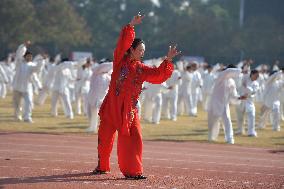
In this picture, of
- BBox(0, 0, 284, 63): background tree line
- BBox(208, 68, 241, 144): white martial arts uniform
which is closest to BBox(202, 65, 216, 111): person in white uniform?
BBox(208, 68, 241, 144): white martial arts uniform

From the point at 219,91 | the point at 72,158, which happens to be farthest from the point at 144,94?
the point at 72,158

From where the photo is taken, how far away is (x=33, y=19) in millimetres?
58312

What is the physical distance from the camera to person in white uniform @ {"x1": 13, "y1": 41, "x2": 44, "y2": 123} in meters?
20.9

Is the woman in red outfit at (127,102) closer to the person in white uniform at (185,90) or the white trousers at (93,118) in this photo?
the white trousers at (93,118)

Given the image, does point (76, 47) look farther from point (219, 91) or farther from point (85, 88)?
point (219, 91)

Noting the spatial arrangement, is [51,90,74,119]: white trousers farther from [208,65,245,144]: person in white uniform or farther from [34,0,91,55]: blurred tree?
[34,0,91,55]: blurred tree

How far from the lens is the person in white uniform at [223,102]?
18266 mm

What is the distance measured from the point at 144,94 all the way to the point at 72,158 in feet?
40.8

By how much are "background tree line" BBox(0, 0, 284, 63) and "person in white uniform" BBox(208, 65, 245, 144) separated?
32.8 meters

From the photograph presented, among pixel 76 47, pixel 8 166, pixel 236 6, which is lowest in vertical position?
pixel 8 166

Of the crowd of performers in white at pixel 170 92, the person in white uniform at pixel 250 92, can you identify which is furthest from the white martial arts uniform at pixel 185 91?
the person in white uniform at pixel 250 92

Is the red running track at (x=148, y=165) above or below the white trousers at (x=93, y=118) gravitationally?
below

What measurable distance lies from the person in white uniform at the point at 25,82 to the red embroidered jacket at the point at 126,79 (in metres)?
10.4

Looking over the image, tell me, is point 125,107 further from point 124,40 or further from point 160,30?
point 160,30
